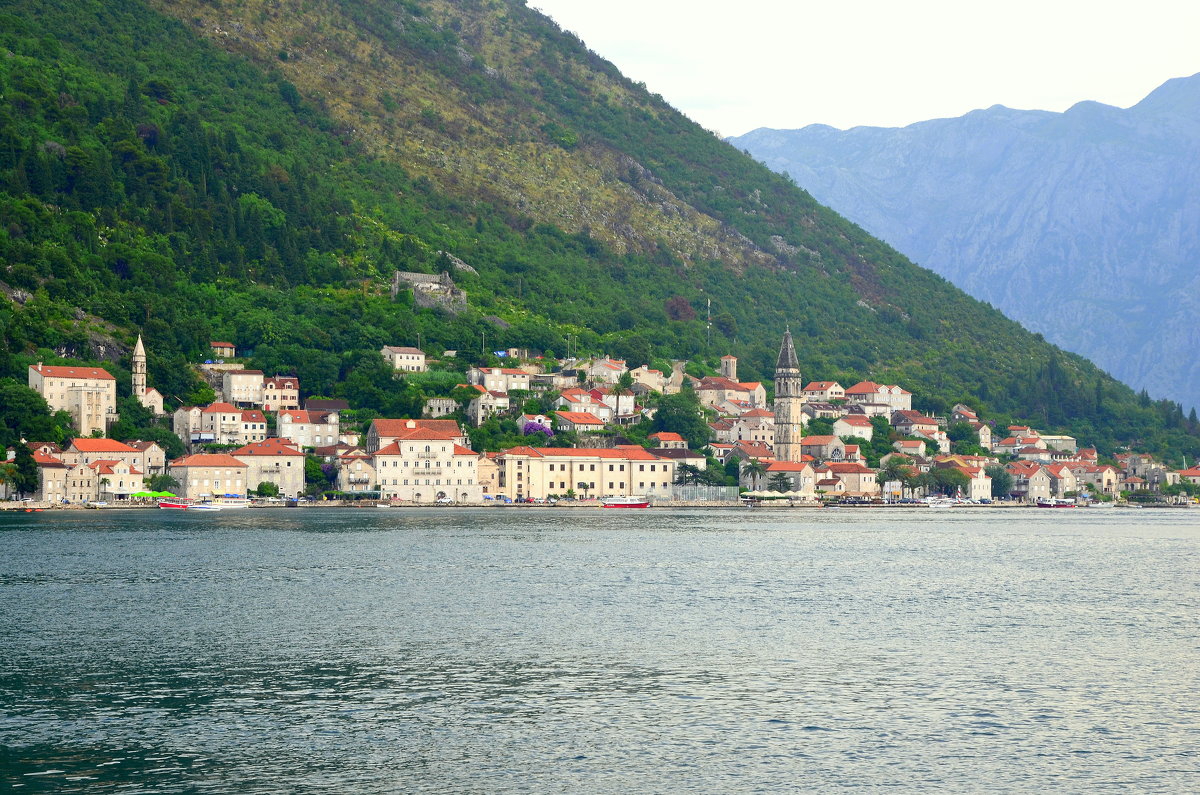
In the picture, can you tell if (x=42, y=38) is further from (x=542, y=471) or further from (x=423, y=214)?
(x=542, y=471)

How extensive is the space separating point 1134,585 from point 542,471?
Answer: 7810 cm

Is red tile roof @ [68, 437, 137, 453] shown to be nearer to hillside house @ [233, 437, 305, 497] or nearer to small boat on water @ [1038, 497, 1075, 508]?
hillside house @ [233, 437, 305, 497]

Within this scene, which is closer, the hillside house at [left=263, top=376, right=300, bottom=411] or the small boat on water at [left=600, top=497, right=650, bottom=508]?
the small boat on water at [left=600, top=497, right=650, bottom=508]

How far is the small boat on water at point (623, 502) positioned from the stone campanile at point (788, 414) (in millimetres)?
21381

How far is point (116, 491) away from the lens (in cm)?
11125

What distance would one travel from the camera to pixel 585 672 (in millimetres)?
36000

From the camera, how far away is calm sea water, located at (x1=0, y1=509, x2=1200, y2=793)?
27078 mm

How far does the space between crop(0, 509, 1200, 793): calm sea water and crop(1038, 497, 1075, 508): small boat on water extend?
8849cm

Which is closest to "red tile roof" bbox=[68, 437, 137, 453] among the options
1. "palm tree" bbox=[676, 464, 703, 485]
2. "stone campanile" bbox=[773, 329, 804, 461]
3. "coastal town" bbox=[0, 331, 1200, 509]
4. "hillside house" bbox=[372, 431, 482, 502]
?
"coastal town" bbox=[0, 331, 1200, 509]

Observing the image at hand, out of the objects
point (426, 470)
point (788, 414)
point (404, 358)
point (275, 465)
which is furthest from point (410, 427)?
point (788, 414)

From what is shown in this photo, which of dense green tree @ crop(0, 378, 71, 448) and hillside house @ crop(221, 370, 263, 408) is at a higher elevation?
hillside house @ crop(221, 370, 263, 408)

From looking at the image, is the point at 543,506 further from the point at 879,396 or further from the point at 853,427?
the point at 879,396

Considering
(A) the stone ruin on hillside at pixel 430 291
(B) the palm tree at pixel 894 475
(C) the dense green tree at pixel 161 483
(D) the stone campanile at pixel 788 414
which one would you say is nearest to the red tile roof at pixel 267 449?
(C) the dense green tree at pixel 161 483

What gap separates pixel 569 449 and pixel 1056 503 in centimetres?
5733
